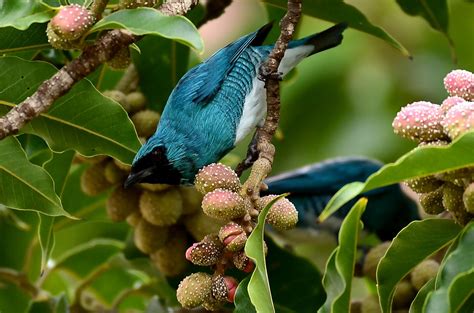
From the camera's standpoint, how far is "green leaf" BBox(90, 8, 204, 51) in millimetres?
1757

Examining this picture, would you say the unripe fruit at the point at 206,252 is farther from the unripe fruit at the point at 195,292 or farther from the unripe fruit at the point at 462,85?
the unripe fruit at the point at 462,85

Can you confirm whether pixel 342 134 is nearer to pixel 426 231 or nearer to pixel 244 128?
pixel 244 128

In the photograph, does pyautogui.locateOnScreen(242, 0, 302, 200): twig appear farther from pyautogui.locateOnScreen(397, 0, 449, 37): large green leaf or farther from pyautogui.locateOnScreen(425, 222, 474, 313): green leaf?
pyautogui.locateOnScreen(397, 0, 449, 37): large green leaf

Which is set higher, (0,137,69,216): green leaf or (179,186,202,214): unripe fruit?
(0,137,69,216): green leaf

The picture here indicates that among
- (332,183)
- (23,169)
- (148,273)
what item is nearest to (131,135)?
(23,169)

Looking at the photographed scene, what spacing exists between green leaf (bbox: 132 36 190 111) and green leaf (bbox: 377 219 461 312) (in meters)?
1.25

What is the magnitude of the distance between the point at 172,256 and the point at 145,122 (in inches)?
16.1

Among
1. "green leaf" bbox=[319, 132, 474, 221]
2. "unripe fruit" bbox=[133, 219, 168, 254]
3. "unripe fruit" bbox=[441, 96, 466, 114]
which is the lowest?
"unripe fruit" bbox=[133, 219, 168, 254]

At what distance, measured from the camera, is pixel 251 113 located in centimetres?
282

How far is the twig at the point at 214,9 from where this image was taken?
2.93 metres

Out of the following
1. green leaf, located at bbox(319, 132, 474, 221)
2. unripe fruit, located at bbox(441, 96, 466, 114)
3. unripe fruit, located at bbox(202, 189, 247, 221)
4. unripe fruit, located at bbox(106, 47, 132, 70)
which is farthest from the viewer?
unripe fruit, located at bbox(106, 47, 132, 70)

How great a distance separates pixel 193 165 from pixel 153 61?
448mm

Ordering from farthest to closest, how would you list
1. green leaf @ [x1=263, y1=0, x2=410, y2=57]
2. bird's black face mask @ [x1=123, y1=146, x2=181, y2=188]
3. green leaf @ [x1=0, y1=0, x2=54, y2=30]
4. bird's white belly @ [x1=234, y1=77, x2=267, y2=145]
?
1. bird's white belly @ [x1=234, y1=77, x2=267, y2=145]
2. green leaf @ [x1=263, y1=0, x2=410, y2=57]
3. bird's black face mask @ [x1=123, y1=146, x2=181, y2=188]
4. green leaf @ [x1=0, y1=0, x2=54, y2=30]

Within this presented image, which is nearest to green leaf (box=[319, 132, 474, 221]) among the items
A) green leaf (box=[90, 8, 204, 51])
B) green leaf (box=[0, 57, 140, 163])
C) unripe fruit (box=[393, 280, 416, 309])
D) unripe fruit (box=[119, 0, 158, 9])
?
green leaf (box=[90, 8, 204, 51])
